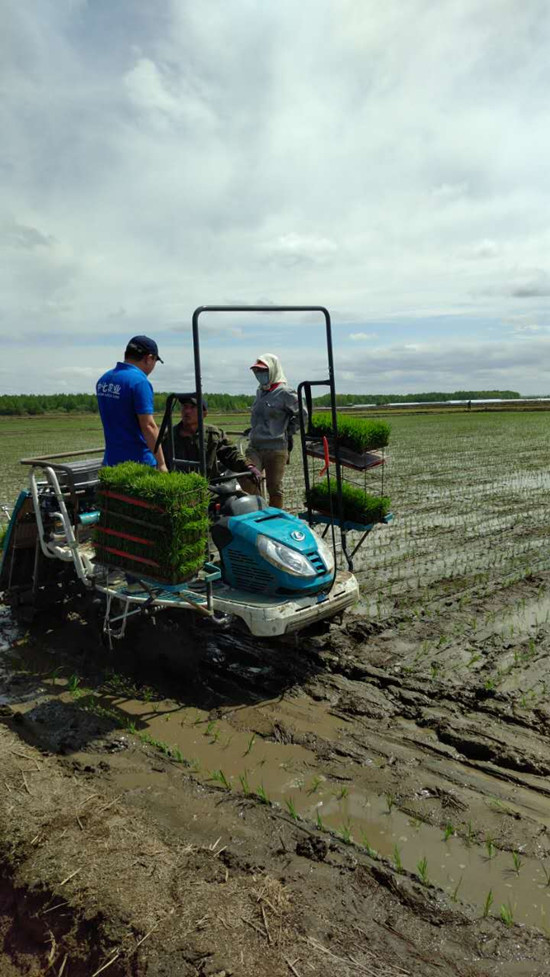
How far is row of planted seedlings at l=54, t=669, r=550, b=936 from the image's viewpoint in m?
2.74

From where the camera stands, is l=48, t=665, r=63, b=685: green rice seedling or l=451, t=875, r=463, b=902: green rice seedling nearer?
l=451, t=875, r=463, b=902: green rice seedling

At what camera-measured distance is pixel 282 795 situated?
3398 mm

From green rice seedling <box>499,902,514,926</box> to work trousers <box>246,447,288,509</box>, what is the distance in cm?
423

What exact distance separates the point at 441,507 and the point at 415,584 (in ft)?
15.7

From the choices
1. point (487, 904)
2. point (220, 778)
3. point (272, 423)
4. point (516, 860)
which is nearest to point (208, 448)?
point (272, 423)

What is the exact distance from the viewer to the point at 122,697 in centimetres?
457

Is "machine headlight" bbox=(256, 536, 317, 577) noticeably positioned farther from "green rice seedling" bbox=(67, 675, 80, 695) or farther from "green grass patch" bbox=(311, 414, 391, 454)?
"green rice seedling" bbox=(67, 675, 80, 695)

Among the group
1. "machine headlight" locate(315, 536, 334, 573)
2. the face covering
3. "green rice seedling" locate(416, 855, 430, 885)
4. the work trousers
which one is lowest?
"green rice seedling" locate(416, 855, 430, 885)

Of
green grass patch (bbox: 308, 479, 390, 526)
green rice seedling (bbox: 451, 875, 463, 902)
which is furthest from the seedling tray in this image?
green rice seedling (bbox: 451, 875, 463, 902)

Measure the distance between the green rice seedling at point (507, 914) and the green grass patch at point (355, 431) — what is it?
12.1 ft

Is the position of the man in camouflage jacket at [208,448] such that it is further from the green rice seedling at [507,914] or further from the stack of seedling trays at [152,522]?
the green rice seedling at [507,914]

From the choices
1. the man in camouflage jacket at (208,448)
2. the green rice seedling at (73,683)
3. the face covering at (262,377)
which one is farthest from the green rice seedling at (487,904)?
the face covering at (262,377)

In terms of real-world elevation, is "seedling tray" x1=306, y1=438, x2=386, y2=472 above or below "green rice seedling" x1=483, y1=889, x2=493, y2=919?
above

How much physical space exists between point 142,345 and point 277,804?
3437 mm
